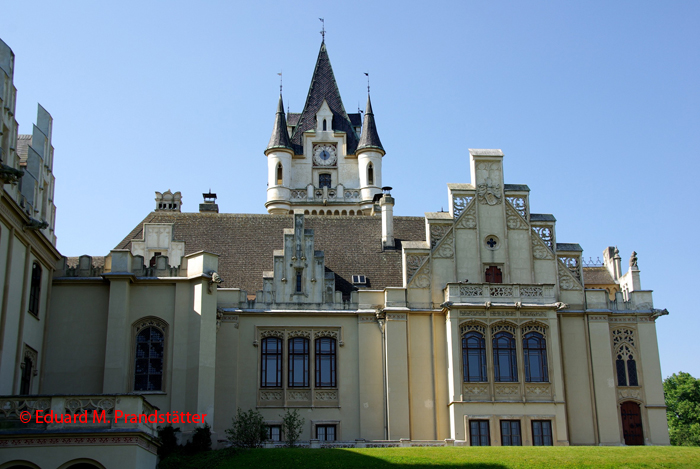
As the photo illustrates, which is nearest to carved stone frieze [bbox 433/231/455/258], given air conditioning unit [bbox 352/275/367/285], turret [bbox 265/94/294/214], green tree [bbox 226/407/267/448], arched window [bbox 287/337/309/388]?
air conditioning unit [bbox 352/275/367/285]

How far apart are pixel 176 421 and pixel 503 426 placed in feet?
46.1

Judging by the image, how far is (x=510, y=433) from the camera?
38.7 meters

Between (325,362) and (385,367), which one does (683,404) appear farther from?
(325,362)

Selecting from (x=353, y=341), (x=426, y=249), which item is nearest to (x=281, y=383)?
(x=353, y=341)

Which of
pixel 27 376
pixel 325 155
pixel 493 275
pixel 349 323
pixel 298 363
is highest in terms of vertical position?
pixel 325 155

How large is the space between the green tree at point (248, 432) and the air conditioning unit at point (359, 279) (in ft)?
29.7

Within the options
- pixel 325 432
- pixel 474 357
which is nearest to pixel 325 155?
pixel 474 357

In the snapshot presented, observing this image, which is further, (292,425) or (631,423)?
(631,423)

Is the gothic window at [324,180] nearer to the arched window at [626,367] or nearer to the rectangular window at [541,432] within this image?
the arched window at [626,367]

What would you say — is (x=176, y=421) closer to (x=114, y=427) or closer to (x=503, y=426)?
(x=114, y=427)

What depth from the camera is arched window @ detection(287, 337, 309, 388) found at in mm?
40125

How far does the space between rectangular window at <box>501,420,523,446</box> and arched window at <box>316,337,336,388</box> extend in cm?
776

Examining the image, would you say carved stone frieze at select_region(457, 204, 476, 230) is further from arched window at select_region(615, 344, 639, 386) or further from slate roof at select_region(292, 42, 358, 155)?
slate roof at select_region(292, 42, 358, 155)

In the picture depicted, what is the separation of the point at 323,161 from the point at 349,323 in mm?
31677
